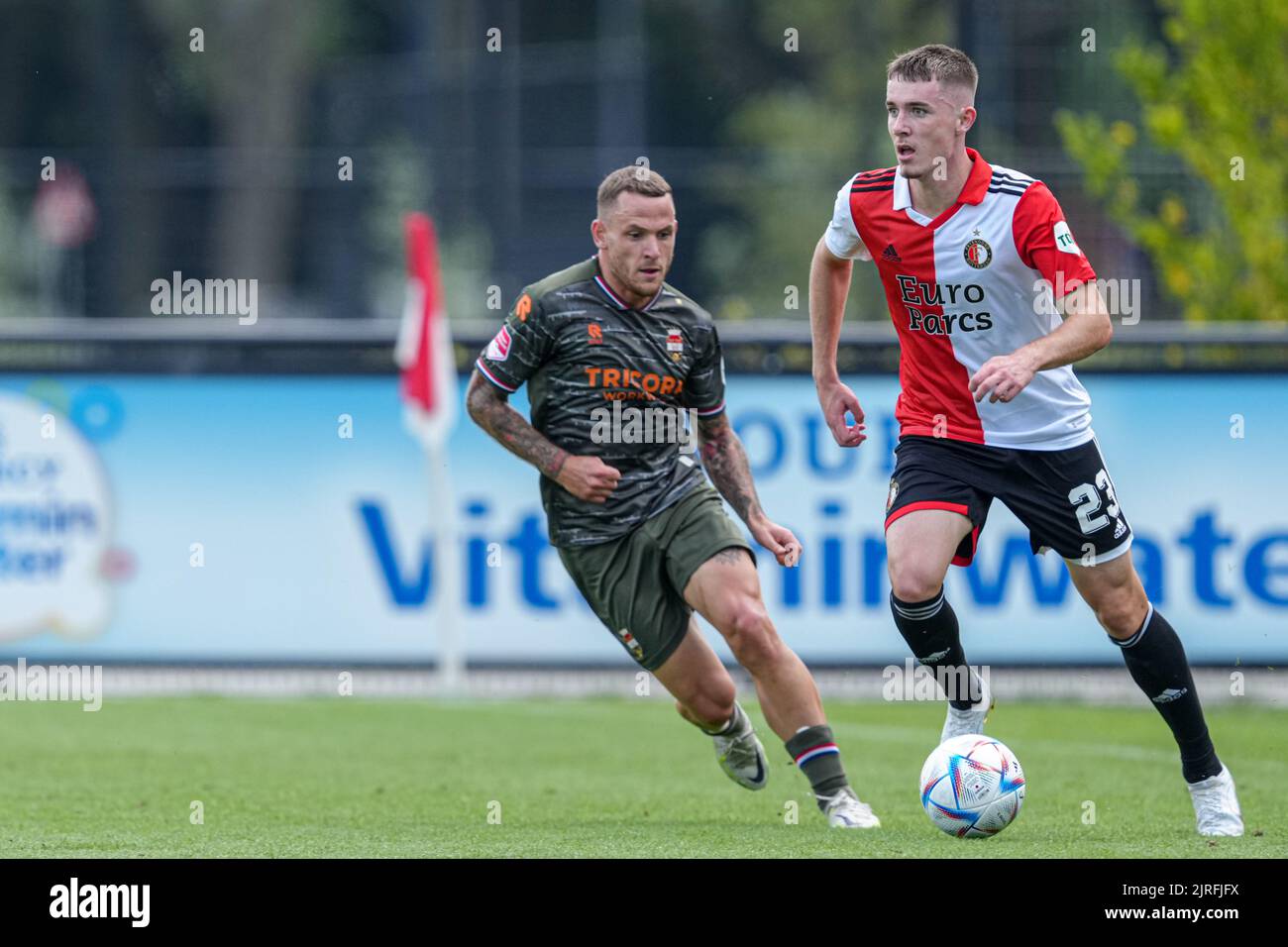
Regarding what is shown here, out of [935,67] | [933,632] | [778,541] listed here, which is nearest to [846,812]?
[933,632]

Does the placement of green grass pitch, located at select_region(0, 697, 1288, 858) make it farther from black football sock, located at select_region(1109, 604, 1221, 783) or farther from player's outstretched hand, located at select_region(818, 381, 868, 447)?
player's outstretched hand, located at select_region(818, 381, 868, 447)

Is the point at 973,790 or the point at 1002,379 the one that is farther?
the point at 973,790

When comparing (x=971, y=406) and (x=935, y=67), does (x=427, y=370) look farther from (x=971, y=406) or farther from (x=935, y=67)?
(x=935, y=67)

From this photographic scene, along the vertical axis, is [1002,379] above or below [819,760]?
above

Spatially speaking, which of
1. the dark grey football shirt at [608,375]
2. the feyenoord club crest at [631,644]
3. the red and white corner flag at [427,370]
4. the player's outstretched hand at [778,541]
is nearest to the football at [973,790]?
the player's outstretched hand at [778,541]

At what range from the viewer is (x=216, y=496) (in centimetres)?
1185

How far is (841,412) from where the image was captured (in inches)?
275

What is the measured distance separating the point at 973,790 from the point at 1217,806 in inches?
34.2

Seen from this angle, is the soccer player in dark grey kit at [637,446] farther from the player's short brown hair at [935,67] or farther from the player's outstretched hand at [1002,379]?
the player's outstretched hand at [1002,379]

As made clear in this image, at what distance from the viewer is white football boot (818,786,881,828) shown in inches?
268

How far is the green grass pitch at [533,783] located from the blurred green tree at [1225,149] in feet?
12.2

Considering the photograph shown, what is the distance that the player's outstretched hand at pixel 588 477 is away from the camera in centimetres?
708

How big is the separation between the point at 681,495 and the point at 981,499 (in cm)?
111
